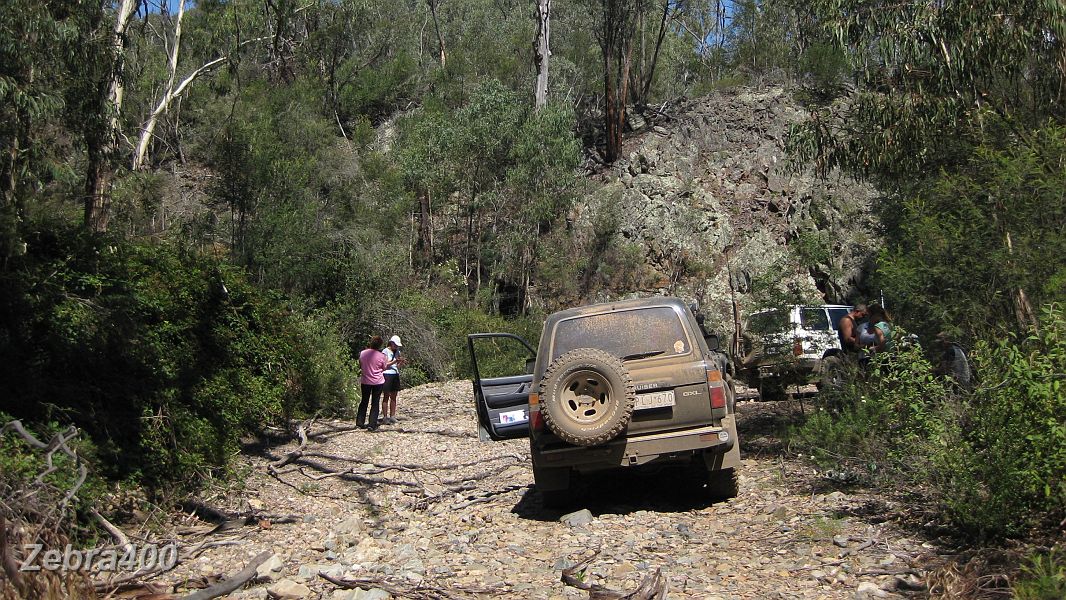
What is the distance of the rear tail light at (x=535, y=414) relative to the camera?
7.68 m

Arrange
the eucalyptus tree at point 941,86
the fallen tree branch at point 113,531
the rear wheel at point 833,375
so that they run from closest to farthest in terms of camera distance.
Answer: the fallen tree branch at point 113,531
the rear wheel at point 833,375
the eucalyptus tree at point 941,86

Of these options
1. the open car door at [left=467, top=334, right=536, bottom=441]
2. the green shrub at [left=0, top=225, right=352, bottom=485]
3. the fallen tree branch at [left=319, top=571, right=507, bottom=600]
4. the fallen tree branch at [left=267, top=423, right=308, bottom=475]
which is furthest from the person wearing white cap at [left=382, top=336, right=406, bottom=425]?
the fallen tree branch at [left=319, top=571, right=507, bottom=600]

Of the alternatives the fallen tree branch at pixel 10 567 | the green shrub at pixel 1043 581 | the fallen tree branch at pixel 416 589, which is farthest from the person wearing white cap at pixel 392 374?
the green shrub at pixel 1043 581

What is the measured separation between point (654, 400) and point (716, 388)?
1.73 feet

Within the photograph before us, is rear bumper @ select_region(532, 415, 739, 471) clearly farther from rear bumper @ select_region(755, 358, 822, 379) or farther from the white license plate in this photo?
rear bumper @ select_region(755, 358, 822, 379)

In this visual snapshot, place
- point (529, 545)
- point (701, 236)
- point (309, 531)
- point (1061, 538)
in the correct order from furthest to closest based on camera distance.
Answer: point (701, 236)
point (309, 531)
point (529, 545)
point (1061, 538)

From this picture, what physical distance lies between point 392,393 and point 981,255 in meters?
9.47

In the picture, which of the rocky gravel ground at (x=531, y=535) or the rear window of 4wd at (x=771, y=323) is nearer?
the rocky gravel ground at (x=531, y=535)

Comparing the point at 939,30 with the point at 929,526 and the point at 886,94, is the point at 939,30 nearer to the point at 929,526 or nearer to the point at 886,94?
the point at 886,94

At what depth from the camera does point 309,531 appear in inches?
319

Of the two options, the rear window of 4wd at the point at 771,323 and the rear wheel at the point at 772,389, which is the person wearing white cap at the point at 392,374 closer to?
the rear window of 4wd at the point at 771,323

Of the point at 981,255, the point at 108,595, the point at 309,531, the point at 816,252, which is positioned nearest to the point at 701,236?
the point at 816,252

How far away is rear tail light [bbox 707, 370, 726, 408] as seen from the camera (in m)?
7.45

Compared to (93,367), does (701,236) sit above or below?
above
